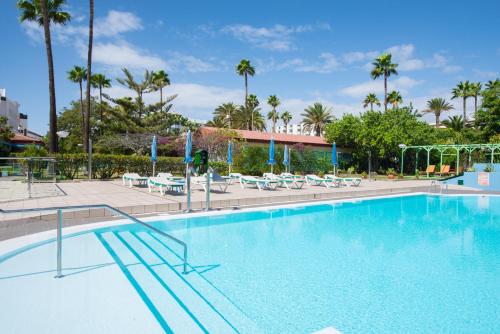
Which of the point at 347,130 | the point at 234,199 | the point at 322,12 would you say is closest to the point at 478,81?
the point at 347,130

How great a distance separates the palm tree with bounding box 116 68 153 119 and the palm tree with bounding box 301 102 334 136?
Result: 97.0ft

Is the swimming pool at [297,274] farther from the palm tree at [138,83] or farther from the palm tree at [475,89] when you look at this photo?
the palm tree at [475,89]

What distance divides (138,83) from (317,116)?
30.8 meters

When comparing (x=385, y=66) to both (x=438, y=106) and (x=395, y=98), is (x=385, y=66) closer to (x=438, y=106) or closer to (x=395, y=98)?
(x=395, y=98)

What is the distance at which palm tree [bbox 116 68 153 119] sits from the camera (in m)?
31.2

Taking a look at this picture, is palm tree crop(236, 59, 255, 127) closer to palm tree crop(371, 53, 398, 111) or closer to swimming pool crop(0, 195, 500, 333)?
palm tree crop(371, 53, 398, 111)

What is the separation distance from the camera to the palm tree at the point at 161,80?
1266 inches

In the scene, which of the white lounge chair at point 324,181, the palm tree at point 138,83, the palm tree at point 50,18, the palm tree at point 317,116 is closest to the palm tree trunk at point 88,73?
the palm tree at point 50,18

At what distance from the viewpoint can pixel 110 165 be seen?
18.6 metres

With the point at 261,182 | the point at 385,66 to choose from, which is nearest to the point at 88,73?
the point at 261,182

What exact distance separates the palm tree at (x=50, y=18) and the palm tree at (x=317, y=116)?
38252 millimetres

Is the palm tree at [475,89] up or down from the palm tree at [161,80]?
up

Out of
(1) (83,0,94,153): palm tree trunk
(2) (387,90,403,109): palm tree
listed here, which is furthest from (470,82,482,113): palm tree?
(1) (83,0,94,153): palm tree trunk

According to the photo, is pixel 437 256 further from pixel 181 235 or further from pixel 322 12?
pixel 322 12
